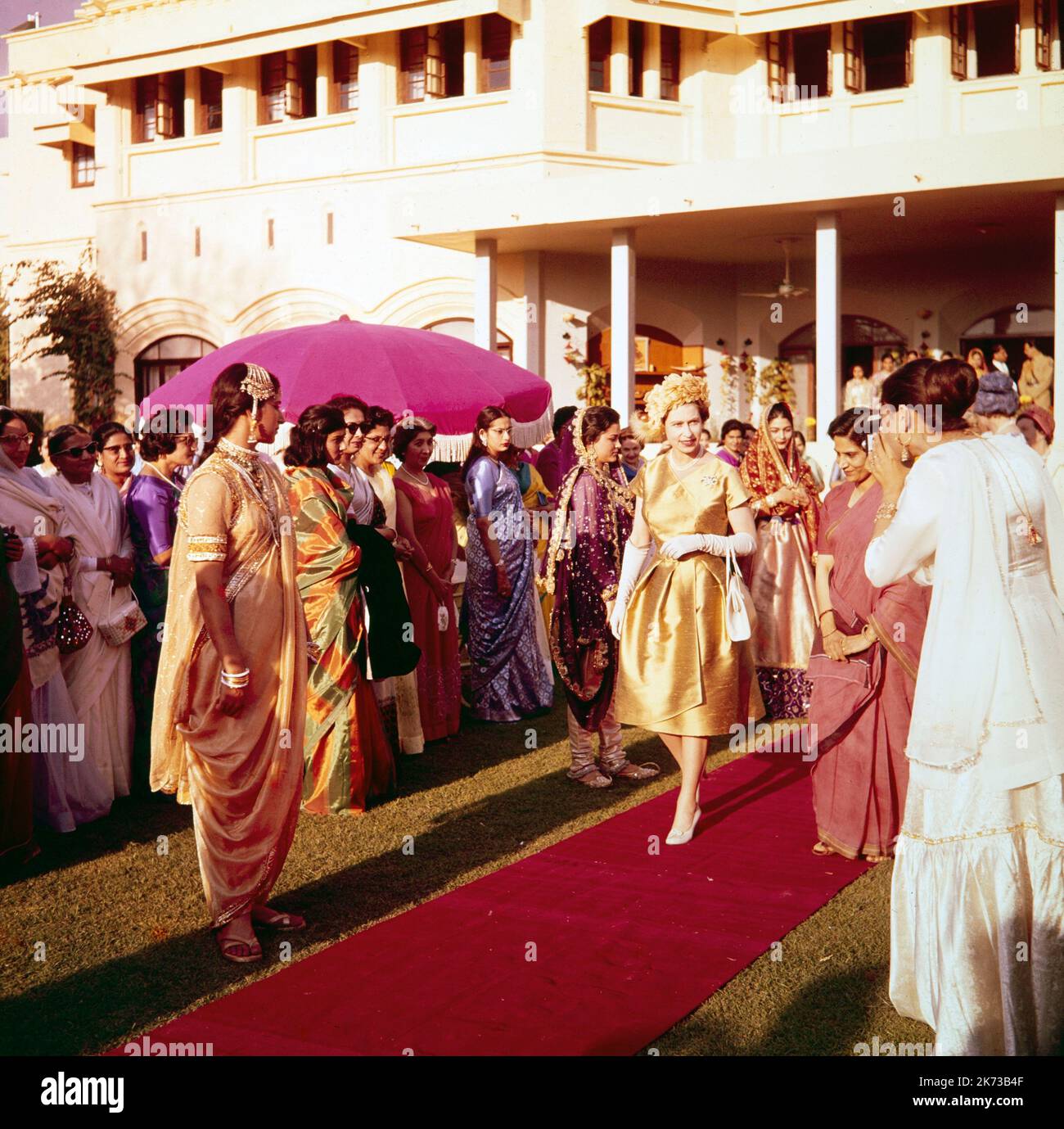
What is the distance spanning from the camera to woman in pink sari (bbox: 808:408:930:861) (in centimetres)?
563

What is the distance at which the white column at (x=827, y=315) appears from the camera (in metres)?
15.5

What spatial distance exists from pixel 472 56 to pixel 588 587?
14.8 meters

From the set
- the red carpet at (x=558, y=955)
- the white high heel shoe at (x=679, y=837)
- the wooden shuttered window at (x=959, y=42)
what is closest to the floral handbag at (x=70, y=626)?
the red carpet at (x=558, y=955)

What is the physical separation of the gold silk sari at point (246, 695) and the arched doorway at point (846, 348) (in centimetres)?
1582

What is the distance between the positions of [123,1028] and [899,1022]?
236 centimetres

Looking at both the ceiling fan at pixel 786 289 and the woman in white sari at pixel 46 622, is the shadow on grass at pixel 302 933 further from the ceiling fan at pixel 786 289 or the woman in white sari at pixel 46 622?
the ceiling fan at pixel 786 289

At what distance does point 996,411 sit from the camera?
5672 millimetres

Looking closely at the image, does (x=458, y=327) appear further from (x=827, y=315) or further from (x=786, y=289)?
(x=827, y=315)

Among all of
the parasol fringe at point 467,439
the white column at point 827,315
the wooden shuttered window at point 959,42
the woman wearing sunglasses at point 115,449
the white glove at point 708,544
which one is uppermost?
the wooden shuttered window at point 959,42

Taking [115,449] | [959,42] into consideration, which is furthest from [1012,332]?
[115,449]

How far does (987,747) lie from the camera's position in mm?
3486

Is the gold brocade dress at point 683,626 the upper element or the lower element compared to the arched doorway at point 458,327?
lower

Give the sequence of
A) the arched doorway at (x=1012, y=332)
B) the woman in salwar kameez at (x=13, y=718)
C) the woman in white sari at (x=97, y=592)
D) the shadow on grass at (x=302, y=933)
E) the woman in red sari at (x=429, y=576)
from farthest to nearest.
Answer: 1. the arched doorway at (x=1012, y=332)
2. the woman in red sari at (x=429, y=576)
3. the woman in white sari at (x=97, y=592)
4. the woman in salwar kameez at (x=13, y=718)
5. the shadow on grass at (x=302, y=933)
